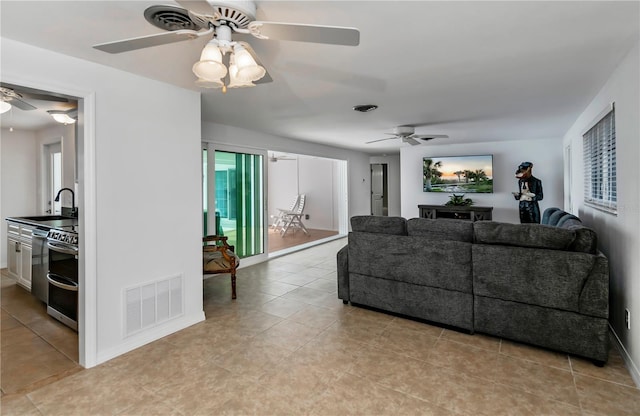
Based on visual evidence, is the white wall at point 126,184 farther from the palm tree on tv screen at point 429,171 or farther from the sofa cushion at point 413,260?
the palm tree on tv screen at point 429,171

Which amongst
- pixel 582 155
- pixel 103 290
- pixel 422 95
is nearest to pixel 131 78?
pixel 103 290

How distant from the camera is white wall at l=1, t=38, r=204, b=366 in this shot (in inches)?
90.9

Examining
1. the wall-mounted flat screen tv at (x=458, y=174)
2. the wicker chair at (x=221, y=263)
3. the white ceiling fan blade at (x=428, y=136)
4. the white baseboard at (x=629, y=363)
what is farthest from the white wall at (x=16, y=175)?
the white baseboard at (x=629, y=363)

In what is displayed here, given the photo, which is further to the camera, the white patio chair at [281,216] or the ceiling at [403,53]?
the white patio chair at [281,216]

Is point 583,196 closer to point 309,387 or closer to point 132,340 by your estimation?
point 309,387

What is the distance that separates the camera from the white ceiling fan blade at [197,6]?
4.03 ft

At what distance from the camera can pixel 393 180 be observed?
9.86 metres

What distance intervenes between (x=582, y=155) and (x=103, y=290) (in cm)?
521

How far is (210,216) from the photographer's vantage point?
4.67m

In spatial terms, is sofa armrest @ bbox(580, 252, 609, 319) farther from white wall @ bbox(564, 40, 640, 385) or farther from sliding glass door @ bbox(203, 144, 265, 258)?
sliding glass door @ bbox(203, 144, 265, 258)

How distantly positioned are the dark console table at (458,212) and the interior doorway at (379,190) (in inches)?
115

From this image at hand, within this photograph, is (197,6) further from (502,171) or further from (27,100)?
(502,171)

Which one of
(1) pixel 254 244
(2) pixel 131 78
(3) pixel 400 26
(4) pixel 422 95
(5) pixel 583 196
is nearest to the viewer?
(3) pixel 400 26

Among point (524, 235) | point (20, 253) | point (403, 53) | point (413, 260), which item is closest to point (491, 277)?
point (524, 235)
